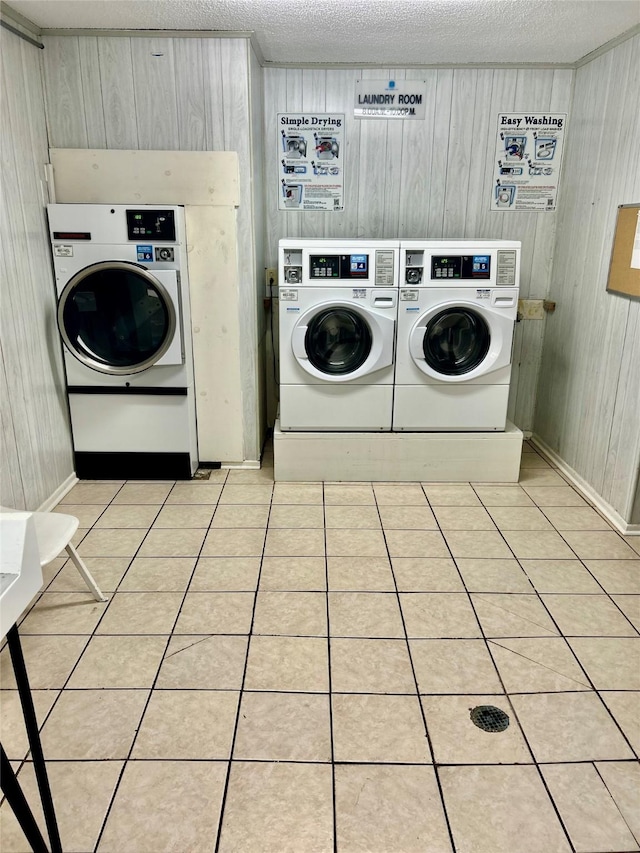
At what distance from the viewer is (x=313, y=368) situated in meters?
3.78

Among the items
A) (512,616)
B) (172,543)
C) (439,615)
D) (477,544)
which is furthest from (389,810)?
(172,543)

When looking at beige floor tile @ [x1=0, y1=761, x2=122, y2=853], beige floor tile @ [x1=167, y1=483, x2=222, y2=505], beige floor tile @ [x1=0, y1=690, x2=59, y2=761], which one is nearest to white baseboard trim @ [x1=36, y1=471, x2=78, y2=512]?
beige floor tile @ [x1=167, y1=483, x2=222, y2=505]

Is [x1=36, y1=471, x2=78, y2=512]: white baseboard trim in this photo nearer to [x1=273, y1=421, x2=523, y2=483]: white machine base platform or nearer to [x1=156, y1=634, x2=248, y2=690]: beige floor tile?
[x1=273, y1=421, x2=523, y2=483]: white machine base platform

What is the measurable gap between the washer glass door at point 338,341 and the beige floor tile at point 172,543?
123cm

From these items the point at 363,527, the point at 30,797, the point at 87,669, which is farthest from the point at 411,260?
the point at 30,797

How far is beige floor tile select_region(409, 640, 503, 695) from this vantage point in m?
2.24

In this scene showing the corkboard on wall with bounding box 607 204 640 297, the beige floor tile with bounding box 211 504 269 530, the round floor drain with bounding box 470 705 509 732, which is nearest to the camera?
the round floor drain with bounding box 470 705 509 732

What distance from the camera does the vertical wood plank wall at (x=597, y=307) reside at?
11.1 ft

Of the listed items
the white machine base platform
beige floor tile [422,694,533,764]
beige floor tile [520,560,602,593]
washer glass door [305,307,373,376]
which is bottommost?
beige floor tile [422,694,533,764]

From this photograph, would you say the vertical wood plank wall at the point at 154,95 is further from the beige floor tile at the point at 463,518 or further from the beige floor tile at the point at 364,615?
the beige floor tile at the point at 364,615

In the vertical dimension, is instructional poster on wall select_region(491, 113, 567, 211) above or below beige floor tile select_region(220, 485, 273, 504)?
above

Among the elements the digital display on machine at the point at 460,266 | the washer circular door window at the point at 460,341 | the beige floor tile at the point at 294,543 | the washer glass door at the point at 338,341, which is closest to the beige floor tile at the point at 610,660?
the beige floor tile at the point at 294,543

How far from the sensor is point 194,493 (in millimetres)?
3814

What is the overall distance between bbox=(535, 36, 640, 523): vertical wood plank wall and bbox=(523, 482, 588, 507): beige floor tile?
0.12 meters
